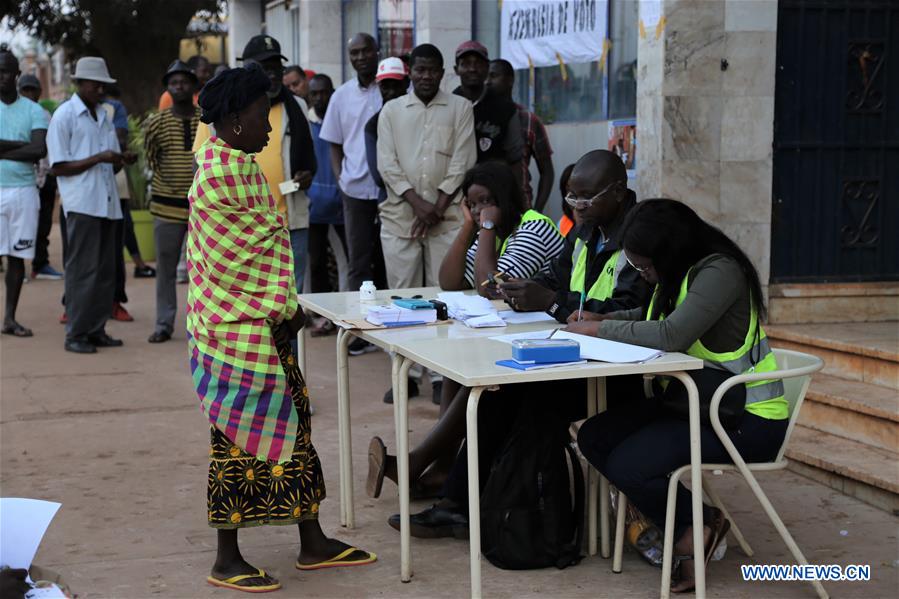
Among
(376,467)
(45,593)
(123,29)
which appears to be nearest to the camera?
(45,593)

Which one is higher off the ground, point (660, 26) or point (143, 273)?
point (660, 26)

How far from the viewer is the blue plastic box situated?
380cm

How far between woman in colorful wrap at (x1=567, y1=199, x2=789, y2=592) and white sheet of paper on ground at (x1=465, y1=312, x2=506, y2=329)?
1.84ft

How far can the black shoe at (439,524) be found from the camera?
471cm

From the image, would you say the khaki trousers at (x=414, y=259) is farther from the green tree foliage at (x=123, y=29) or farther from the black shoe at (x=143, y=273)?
the green tree foliage at (x=123, y=29)

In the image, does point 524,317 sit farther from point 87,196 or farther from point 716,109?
point 87,196

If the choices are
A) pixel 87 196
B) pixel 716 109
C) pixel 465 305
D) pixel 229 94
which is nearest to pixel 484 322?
pixel 465 305

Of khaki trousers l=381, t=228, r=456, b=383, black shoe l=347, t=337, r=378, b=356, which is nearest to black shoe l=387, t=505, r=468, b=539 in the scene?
khaki trousers l=381, t=228, r=456, b=383

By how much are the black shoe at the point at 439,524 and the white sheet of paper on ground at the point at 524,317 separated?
32.0 inches

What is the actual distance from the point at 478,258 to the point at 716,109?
6.72 ft

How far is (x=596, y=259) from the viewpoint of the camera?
4.71 m

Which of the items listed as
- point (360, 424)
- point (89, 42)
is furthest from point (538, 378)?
point (89, 42)

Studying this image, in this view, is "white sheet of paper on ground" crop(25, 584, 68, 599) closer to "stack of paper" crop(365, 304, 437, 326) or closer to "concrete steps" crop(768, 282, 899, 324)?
"stack of paper" crop(365, 304, 437, 326)

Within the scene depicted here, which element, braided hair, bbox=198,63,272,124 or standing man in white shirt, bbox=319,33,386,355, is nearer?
braided hair, bbox=198,63,272,124
